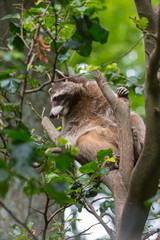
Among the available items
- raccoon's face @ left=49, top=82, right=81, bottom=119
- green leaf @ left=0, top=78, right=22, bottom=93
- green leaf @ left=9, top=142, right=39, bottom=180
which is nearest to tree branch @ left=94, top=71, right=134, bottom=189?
green leaf @ left=0, top=78, right=22, bottom=93

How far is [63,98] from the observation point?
5770 mm

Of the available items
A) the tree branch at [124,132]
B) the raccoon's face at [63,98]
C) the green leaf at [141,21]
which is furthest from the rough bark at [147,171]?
the raccoon's face at [63,98]

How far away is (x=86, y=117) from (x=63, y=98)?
0.56 m

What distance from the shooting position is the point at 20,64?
71.8 inches

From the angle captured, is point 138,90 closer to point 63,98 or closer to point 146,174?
point 63,98

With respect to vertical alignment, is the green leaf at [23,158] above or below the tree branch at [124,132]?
above

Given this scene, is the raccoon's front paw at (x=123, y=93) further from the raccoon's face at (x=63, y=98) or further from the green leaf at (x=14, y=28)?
the raccoon's face at (x=63, y=98)

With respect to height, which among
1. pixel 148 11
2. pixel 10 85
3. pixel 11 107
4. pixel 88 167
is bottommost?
pixel 88 167

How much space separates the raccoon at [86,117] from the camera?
17.0ft

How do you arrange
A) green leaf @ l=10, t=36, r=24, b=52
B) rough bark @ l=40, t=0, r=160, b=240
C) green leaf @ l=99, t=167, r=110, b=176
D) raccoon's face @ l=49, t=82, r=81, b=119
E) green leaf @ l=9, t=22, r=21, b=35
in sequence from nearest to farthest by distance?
rough bark @ l=40, t=0, r=160, b=240 → green leaf @ l=10, t=36, r=24, b=52 → green leaf @ l=9, t=22, r=21, b=35 → green leaf @ l=99, t=167, r=110, b=176 → raccoon's face @ l=49, t=82, r=81, b=119

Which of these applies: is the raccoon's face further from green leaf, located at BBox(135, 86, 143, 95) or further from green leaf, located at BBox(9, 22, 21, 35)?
green leaf, located at BBox(9, 22, 21, 35)

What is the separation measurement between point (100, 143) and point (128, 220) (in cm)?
217

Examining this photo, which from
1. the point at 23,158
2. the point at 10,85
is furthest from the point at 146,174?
the point at 23,158

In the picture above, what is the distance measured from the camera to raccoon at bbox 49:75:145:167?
5.18 metres
